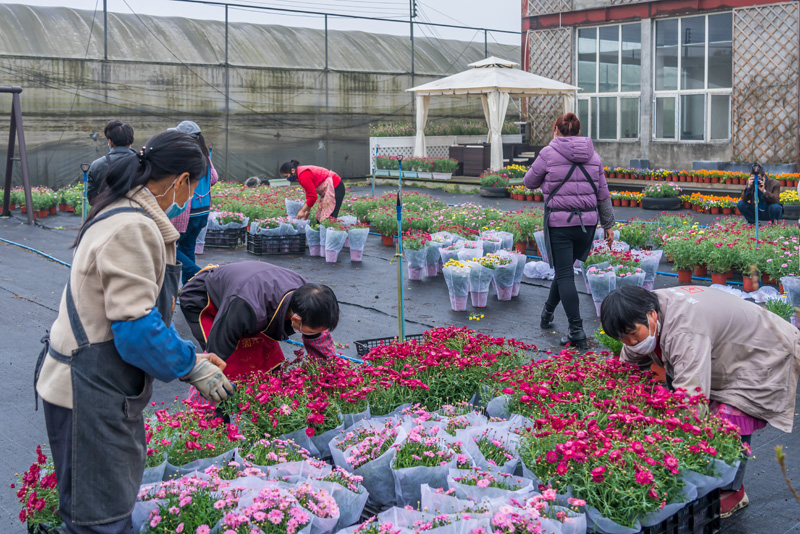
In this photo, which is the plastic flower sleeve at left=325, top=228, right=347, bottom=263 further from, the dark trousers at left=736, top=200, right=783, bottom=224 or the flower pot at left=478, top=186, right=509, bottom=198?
the flower pot at left=478, top=186, right=509, bottom=198

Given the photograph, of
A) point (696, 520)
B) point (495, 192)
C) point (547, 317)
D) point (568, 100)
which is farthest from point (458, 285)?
point (568, 100)

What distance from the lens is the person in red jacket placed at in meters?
9.70

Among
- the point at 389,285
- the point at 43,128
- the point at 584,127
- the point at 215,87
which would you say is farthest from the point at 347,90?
the point at 389,285

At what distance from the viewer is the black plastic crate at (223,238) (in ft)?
34.2

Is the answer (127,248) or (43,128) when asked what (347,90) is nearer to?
(43,128)

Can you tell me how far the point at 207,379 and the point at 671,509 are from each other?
1.63m

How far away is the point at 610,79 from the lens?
20203mm

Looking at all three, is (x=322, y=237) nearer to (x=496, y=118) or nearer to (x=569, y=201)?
(x=569, y=201)

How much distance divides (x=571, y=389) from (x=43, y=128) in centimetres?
1618

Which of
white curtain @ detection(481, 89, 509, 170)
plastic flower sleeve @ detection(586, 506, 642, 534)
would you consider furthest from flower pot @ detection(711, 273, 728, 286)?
white curtain @ detection(481, 89, 509, 170)

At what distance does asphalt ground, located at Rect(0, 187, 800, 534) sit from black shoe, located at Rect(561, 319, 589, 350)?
19 cm

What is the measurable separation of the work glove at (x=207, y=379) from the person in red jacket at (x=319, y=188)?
7141 millimetres

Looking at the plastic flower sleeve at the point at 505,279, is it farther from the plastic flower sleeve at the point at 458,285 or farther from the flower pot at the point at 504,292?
the plastic flower sleeve at the point at 458,285

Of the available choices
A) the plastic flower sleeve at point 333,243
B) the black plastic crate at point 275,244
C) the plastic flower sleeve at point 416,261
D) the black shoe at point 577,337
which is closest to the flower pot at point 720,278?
the black shoe at point 577,337
